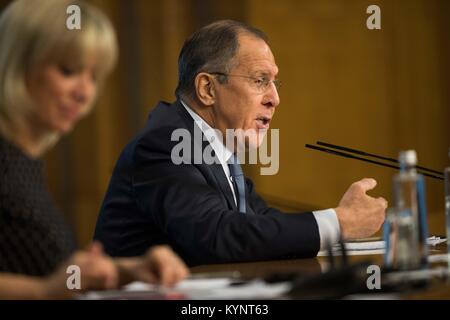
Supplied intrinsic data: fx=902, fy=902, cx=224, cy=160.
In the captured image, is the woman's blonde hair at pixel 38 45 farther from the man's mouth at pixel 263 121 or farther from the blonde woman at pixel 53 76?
the man's mouth at pixel 263 121

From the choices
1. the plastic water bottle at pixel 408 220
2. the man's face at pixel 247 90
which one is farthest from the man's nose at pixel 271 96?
the plastic water bottle at pixel 408 220

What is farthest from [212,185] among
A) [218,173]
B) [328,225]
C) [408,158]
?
[408,158]

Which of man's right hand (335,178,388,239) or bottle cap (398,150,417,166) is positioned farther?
man's right hand (335,178,388,239)

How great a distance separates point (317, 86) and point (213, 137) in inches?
140

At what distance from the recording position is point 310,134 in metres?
6.52

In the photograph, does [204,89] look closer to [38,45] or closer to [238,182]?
[238,182]

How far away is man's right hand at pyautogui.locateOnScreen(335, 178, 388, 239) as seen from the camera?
2.67 meters

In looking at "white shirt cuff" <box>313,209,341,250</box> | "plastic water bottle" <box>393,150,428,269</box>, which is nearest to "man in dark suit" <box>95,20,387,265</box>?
"white shirt cuff" <box>313,209,341,250</box>

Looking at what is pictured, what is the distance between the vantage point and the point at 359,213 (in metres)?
2.70

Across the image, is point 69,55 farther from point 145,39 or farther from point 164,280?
point 145,39

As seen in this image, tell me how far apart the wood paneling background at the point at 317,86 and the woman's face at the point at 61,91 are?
4209mm

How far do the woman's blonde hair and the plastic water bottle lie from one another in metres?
0.72

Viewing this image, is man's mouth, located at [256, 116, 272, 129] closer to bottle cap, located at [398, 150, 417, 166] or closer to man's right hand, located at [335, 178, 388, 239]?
man's right hand, located at [335, 178, 388, 239]

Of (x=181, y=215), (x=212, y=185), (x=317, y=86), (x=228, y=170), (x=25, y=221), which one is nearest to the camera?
(x=25, y=221)
